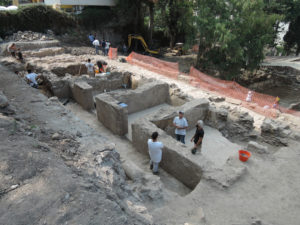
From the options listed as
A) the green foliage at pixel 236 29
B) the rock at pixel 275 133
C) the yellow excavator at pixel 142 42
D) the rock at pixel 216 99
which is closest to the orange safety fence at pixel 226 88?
the rock at pixel 216 99

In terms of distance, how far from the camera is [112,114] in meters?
7.46

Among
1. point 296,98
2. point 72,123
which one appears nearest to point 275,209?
point 72,123

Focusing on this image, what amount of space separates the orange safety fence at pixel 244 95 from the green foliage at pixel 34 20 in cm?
1527

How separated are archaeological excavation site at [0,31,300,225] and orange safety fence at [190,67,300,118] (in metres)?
0.07

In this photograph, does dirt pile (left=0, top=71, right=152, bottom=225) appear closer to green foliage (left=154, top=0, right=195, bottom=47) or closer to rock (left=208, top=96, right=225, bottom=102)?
rock (left=208, top=96, right=225, bottom=102)

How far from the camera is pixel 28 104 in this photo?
6.56 metres

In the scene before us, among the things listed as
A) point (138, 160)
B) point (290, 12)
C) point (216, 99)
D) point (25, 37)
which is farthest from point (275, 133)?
point (290, 12)

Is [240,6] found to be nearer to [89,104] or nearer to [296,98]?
[296,98]

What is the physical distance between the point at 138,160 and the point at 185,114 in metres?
2.49

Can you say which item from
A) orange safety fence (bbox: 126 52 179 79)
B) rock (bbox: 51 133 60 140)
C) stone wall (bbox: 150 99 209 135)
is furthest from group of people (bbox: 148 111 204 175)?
orange safety fence (bbox: 126 52 179 79)

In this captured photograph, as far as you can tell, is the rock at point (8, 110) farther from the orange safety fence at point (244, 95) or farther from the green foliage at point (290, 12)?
the green foliage at point (290, 12)

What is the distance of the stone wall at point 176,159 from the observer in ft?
17.0

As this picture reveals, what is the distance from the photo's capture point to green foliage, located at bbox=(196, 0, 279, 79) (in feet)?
46.5

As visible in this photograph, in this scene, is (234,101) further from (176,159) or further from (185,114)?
(176,159)
